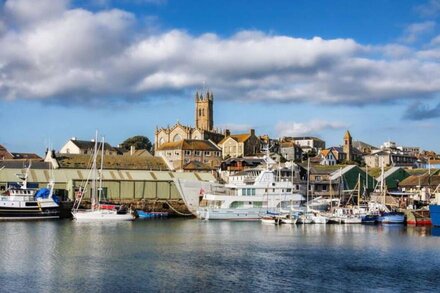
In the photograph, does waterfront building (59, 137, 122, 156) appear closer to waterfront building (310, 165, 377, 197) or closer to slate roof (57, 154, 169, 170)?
slate roof (57, 154, 169, 170)

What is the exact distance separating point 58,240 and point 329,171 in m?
65.1

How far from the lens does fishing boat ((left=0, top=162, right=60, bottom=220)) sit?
247 feet

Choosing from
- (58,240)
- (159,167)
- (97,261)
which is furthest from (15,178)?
(97,261)

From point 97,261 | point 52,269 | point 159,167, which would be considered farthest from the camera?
point 159,167

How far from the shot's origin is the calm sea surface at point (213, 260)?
33188 mm

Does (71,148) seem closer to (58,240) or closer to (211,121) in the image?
(211,121)

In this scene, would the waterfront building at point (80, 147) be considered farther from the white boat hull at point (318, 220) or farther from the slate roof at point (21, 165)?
the white boat hull at point (318, 220)

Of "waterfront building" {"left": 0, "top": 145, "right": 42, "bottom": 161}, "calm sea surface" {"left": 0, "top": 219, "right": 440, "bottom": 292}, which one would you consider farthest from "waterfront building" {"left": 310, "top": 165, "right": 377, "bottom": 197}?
"waterfront building" {"left": 0, "top": 145, "right": 42, "bottom": 161}

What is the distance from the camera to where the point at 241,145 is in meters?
140

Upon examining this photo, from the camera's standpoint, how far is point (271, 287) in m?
32.7

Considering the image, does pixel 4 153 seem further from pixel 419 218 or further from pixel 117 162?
pixel 419 218

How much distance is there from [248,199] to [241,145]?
58281mm

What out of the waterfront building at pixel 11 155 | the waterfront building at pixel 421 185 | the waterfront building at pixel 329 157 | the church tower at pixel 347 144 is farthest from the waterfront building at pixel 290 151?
the waterfront building at pixel 11 155

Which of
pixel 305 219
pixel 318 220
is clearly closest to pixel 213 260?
pixel 305 219
